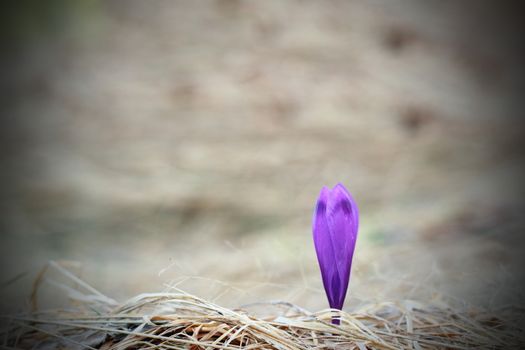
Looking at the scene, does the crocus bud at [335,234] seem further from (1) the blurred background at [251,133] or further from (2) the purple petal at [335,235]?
(1) the blurred background at [251,133]

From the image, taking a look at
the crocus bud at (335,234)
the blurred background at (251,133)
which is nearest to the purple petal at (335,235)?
the crocus bud at (335,234)

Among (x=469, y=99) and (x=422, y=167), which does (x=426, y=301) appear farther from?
(x=469, y=99)

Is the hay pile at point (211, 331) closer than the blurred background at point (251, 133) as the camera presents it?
Yes

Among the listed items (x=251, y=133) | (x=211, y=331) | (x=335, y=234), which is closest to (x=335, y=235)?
(x=335, y=234)

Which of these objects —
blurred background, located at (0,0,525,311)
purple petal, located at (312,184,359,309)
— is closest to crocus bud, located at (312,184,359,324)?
purple petal, located at (312,184,359,309)

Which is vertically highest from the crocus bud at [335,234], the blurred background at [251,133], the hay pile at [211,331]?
the blurred background at [251,133]

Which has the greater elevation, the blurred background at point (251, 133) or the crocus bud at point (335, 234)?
the blurred background at point (251, 133)

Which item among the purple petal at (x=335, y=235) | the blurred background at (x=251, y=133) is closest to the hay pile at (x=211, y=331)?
the purple petal at (x=335, y=235)

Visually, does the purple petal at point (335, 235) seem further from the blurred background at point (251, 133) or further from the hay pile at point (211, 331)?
the blurred background at point (251, 133)
